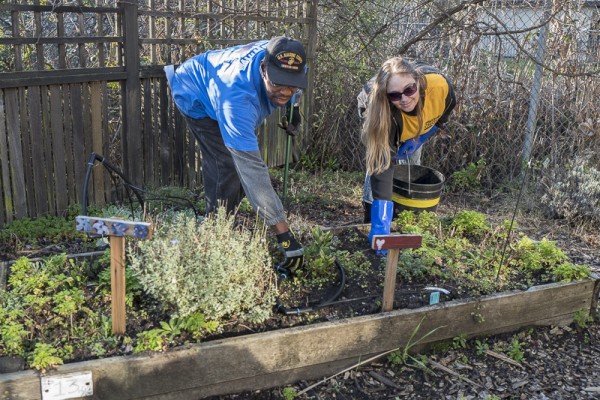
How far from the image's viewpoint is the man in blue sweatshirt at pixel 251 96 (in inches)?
124

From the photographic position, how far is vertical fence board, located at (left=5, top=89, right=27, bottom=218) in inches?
171

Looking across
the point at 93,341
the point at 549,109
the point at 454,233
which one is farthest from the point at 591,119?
the point at 93,341

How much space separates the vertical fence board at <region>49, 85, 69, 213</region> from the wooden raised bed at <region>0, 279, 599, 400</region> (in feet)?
8.44

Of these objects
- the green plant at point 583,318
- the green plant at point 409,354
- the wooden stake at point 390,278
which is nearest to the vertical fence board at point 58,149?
the wooden stake at point 390,278

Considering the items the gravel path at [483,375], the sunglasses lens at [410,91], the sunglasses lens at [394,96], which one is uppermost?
the sunglasses lens at [410,91]

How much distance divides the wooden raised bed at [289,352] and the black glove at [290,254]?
509 millimetres

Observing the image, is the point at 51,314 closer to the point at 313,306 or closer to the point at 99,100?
the point at 313,306

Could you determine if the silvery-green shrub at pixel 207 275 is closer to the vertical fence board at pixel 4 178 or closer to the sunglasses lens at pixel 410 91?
the sunglasses lens at pixel 410 91

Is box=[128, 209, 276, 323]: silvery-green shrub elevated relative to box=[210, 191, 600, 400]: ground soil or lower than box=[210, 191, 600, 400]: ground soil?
elevated

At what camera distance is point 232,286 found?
9.59 ft

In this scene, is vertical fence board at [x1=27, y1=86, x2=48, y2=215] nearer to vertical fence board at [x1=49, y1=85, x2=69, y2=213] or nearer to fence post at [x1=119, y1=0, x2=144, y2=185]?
vertical fence board at [x1=49, y1=85, x2=69, y2=213]

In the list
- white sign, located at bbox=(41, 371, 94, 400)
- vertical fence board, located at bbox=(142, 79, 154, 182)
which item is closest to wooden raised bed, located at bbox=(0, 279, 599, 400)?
white sign, located at bbox=(41, 371, 94, 400)

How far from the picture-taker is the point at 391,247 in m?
3.07

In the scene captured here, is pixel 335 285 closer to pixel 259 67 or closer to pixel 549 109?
pixel 259 67
